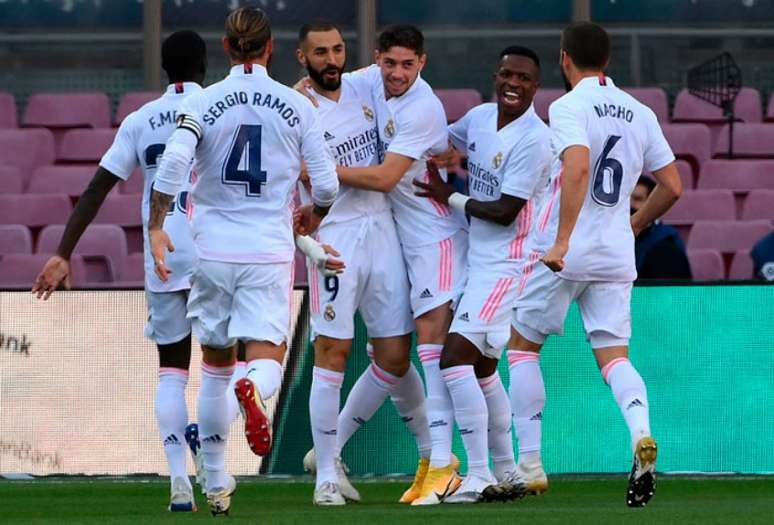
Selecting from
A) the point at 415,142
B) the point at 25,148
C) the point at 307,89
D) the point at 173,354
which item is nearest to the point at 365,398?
the point at 173,354

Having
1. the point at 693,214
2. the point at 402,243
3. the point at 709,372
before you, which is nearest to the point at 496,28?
the point at 693,214

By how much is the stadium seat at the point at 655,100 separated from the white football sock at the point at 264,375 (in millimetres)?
7291

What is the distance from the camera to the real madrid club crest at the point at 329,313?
820 centimetres

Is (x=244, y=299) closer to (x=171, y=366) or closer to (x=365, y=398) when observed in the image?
(x=171, y=366)

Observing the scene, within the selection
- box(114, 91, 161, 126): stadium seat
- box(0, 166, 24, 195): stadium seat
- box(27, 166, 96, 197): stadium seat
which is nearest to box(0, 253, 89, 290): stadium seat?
box(27, 166, 96, 197): stadium seat

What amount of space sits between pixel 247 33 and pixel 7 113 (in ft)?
24.7

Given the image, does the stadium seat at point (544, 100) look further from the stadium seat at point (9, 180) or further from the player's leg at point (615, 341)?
the player's leg at point (615, 341)

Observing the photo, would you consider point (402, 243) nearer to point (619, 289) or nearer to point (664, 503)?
point (619, 289)

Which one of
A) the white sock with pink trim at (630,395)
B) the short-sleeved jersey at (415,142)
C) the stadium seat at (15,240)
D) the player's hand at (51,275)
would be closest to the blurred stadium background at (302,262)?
the stadium seat at (15,240)

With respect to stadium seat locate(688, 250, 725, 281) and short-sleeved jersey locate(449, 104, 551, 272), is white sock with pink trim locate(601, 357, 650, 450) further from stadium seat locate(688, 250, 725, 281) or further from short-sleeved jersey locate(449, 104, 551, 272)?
stadium seat locate(688, 250, 725, 281)

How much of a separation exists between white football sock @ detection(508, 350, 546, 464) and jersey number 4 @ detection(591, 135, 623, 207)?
0.86m

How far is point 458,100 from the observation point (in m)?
13.8

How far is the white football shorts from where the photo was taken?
7.16m

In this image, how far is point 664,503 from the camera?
7.88m
